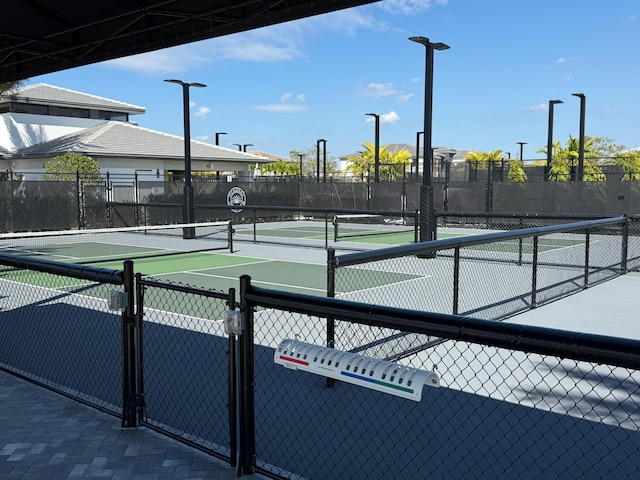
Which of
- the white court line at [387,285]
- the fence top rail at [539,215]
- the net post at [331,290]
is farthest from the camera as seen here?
the fence top rail at [539,215]

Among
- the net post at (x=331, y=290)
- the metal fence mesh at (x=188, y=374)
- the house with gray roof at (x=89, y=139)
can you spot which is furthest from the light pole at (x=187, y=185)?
the net post at (x=331, y=290)

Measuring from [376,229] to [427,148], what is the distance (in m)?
11.0

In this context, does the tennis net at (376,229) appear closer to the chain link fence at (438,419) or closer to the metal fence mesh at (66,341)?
the metal fence mesh at (66,341)

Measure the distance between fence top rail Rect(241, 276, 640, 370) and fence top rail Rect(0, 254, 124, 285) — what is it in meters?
1.73

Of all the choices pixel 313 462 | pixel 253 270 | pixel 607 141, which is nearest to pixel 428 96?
pixel 253 270

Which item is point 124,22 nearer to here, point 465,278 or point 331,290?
point 331,290

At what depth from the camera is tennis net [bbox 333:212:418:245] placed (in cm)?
2262

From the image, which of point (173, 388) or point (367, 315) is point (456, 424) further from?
point (173, 388)

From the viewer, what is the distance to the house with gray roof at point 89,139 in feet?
126

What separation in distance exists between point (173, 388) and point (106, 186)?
24.0 meters

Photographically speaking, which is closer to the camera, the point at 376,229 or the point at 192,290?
the point at 192,290

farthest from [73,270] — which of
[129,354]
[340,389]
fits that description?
[340,389]

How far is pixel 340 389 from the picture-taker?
6242 mm

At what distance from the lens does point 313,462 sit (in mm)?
4668
